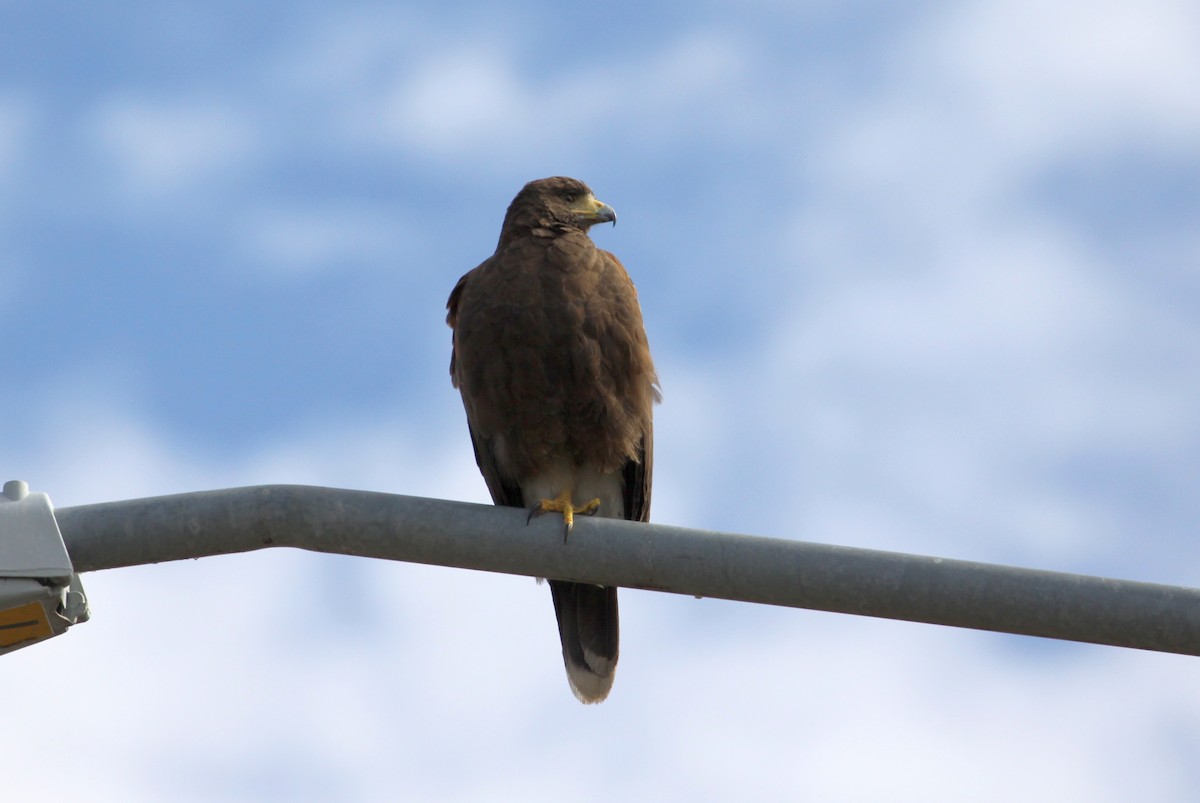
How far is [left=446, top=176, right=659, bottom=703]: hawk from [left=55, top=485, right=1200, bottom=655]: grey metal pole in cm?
191

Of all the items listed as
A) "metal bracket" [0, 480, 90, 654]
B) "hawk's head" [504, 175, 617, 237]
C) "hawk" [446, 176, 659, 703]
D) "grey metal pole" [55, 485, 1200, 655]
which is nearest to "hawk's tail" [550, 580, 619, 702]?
"hawk" [446, 176, 659, 703]

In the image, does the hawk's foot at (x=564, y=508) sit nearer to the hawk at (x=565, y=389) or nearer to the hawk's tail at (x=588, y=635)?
the hawk at (x=565, y=389)

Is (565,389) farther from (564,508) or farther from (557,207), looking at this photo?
(557,207)

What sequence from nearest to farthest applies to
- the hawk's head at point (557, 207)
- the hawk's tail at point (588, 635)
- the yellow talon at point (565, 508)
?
the yellow talon at point (565, 508)
the hawk's tail at point (588, 635)
the hawk's head at point (557, 207)

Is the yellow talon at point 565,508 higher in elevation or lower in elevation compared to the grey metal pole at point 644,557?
higher

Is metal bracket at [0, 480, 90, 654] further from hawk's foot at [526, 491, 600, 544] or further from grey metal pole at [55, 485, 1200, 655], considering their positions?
hawk's foot at [526, 491, 600, 544]

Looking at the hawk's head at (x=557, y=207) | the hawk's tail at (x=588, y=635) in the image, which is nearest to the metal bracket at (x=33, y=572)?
the hawk's tail at (x=588, y=635)

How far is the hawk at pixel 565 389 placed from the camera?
5730 mm

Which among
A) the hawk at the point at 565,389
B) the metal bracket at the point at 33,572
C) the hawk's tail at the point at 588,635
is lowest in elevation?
the metal bracket at the point at 33,572

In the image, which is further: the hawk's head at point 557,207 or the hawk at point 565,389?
the hawk's head at point 557,207

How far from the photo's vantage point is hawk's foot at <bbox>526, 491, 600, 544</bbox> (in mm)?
3621

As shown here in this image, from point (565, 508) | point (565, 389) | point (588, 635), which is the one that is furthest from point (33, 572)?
point (588, 635)

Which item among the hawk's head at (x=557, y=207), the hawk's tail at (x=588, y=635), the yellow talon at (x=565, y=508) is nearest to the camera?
the yellow talon at (x=565, y=508)

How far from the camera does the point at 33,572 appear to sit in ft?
11.1
